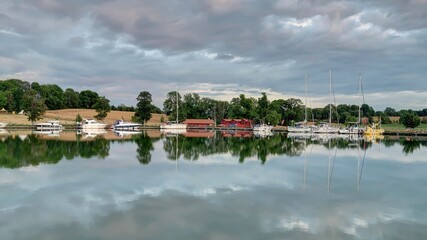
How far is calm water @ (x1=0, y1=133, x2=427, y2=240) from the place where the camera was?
1248cm

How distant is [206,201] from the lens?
1667 centimetres

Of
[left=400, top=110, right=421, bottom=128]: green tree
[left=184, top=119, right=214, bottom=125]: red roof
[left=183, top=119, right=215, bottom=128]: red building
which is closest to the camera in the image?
[left=400, top=110, right=421, bottom=128]: green tree

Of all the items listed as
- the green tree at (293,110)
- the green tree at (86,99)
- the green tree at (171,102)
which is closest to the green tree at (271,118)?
the green tree at (293,110)

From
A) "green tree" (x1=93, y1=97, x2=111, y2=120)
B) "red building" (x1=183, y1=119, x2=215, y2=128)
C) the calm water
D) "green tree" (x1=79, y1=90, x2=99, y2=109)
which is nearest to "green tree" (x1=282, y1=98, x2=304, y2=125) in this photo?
"red building" (x1=183, y1=119, x2=215, y2=128)

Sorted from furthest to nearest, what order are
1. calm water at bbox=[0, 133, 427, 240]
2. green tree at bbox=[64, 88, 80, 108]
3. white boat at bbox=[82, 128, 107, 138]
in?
green tree at bbox=[64, 88, 80, 108]
white boat at bbox=[82, 128, 107, 138]
calm water at bbox=[0, 133, 427, 240]

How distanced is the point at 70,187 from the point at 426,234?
1532 cm

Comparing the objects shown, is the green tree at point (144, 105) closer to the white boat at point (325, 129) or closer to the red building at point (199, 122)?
the red building at point (199, 122)

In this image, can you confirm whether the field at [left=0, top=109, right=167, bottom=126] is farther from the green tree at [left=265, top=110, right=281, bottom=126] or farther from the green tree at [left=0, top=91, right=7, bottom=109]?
the green tree at [left=265, top=110, right=281, bottom=126]

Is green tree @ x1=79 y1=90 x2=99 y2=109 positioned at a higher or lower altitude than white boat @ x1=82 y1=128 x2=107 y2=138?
higher

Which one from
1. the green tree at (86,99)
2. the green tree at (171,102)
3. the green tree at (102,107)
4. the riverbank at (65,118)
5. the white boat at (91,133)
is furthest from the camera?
the green tree at (86,99)

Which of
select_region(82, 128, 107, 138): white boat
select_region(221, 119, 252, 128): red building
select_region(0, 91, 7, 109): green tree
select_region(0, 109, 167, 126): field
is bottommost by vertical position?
select_region(82, 128, 107, 138): white boat

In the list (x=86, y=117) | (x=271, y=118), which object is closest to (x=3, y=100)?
(x=86, y=117)

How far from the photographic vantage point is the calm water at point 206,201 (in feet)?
41.0

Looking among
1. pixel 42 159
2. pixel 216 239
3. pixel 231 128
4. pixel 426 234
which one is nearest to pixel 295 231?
pixel 216 239
